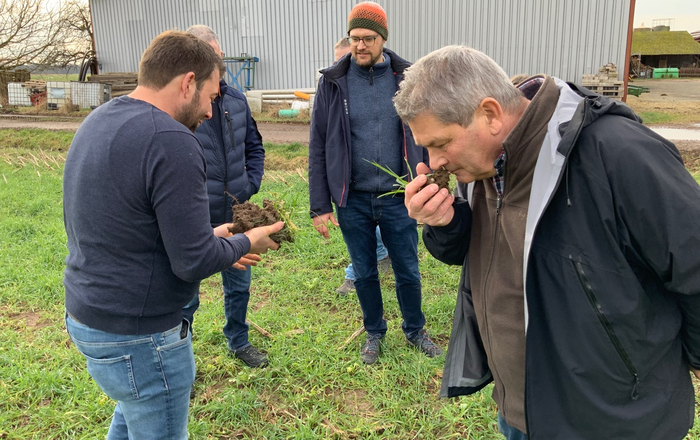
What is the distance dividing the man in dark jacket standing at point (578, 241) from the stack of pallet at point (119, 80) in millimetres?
22285

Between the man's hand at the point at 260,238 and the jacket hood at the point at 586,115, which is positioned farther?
the man's hand at the point at 260,238

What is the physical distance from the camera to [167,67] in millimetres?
1944

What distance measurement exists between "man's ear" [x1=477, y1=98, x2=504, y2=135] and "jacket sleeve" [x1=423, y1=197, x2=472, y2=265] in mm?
446

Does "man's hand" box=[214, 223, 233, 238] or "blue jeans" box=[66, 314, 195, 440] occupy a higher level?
"man's hand" box=[214, 223, 233, 238]

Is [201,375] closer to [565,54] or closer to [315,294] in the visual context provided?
[315,294]

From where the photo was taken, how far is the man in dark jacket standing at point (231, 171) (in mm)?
3471

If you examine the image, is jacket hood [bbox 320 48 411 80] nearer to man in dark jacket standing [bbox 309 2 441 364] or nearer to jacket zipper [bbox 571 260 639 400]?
man in dark jacket standing [bbox 309 2 441 364]

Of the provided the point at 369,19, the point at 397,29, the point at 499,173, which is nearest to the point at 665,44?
the point at 397,29

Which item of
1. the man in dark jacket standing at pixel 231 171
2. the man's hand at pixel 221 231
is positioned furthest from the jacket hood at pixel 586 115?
the man in dark jacket standing at pixel 231 171

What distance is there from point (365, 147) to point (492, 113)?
196 centimetres

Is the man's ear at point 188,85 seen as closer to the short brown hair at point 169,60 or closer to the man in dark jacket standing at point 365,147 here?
the short brown hair at point 169,60

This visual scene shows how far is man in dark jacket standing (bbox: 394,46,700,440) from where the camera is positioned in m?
1.43

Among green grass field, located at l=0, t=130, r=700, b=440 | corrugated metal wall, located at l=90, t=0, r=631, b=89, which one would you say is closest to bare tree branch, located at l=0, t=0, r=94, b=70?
corrugated metal wall, located at l=90, t=0, r=631, b=89

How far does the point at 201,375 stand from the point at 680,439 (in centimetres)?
301
